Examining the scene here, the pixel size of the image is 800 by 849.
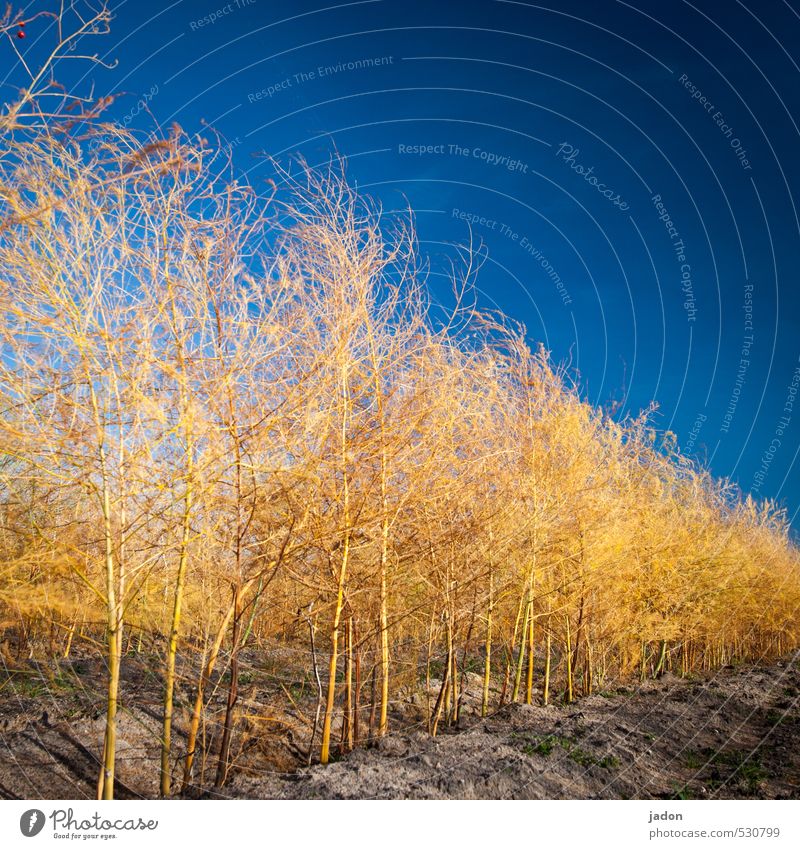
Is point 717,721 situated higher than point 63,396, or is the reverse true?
point 63,396

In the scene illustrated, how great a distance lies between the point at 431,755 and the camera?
5.68 meters

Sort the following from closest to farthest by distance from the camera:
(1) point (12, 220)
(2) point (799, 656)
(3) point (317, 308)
Answer: (1) point (12, 220) < (3) point (317, 308) < (2) point (799, 656)

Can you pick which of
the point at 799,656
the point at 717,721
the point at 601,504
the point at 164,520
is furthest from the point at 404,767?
the point at 799,656

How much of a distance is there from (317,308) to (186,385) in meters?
1.73

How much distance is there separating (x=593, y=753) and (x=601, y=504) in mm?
4607

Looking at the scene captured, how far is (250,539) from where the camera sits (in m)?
5.23

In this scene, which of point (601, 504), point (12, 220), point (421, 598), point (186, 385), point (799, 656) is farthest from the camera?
point (799, 656)

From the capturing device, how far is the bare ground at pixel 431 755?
515 cm

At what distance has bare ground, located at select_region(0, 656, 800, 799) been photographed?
16.9 feet

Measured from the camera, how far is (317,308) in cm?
581

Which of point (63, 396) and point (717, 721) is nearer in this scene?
point (63, 396)
